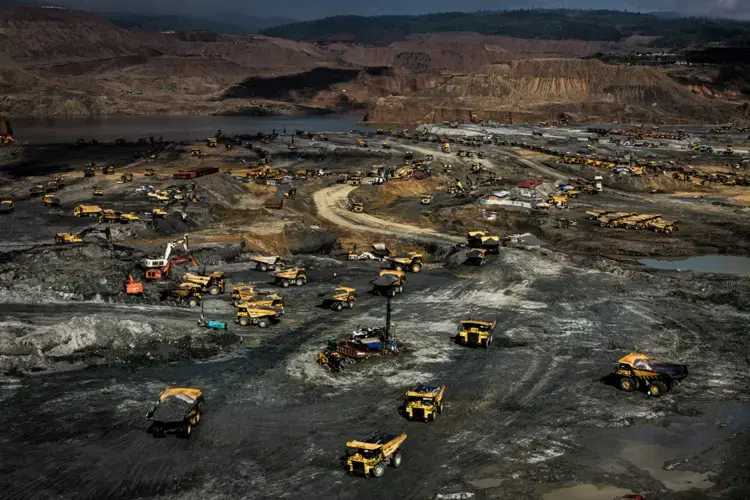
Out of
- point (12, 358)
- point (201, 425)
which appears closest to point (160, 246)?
point (12, 358)

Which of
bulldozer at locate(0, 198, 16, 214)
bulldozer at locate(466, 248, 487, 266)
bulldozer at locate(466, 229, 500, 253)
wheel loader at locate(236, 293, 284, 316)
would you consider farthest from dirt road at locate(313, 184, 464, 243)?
bulldozer at locate(0, 198, 16, 214)

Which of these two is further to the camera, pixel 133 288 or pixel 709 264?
pixel 709 264

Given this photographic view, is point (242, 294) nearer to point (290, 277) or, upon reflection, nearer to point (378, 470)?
point (290, 277)

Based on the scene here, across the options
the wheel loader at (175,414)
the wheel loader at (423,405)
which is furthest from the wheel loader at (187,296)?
the wheel loader at (423,405)

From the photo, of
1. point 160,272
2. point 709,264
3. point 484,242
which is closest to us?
point 160,272

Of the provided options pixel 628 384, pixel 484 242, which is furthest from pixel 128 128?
pixel 628 384

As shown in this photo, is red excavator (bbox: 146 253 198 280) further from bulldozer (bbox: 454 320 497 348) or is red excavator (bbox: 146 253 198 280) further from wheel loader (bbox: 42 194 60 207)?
wheel loader (bbox: 42 194 60 207)
